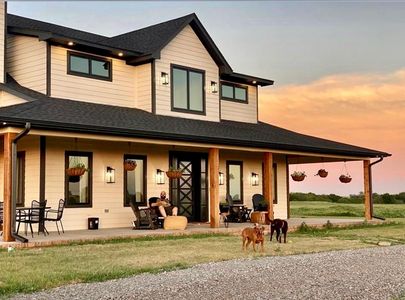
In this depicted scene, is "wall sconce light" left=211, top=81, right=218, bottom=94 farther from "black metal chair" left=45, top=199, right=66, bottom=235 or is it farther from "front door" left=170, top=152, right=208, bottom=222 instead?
"black metal chair" left=45, top=199, right=66, bottom=235

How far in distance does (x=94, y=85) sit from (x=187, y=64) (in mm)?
3383

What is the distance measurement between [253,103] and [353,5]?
7361 mm

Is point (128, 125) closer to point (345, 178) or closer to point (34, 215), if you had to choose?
point (34, 215)

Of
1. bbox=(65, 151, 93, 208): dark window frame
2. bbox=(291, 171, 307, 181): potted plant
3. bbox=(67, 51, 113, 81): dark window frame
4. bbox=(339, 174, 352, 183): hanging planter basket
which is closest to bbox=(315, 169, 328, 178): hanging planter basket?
bbox=(339, 174, 352, 183): hanging planter basket

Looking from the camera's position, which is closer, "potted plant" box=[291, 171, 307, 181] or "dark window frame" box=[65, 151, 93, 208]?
"dark window frame" box=[65, 151, 93, 208]

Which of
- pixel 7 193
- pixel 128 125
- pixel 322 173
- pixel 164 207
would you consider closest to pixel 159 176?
pixel 164 207

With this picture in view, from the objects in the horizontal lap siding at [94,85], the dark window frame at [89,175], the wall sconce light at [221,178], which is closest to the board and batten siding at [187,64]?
the horizontal lap siding at [94,85]

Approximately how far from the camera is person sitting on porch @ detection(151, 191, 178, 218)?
54.7 feet

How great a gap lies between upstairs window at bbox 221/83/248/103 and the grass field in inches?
286

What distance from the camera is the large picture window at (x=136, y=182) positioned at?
57.4 ft

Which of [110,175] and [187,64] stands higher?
[187,64]

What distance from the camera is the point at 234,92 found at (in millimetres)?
22219

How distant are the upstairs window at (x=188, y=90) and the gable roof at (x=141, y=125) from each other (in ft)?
2.09

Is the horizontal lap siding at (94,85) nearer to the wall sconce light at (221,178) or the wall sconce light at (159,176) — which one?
the wall sconce light at (159,176)
